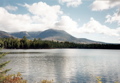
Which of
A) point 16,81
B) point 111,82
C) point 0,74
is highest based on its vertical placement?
point 0,74

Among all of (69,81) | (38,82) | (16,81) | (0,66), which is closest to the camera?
(0,66)

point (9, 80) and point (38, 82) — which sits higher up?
point (9, 80)

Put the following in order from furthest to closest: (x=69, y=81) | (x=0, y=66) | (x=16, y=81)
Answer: (x=69, y=81) → (x=16, y=81) → (x=0, y=66)

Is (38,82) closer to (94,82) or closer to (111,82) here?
(94,82)

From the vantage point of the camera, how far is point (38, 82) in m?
34.8

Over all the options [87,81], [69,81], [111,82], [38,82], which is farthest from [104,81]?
[38,82]

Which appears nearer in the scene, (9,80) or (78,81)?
(9,80)

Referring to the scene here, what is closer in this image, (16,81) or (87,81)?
(16,81)

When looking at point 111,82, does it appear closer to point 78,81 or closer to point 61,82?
point 78,81

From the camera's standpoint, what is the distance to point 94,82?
36375mm

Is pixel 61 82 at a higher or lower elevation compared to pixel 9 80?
lower

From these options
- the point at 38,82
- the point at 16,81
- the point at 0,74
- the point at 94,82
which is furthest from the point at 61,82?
the point at 0,74

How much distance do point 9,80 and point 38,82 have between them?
44.2 feet

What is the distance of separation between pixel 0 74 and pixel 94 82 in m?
22.8
